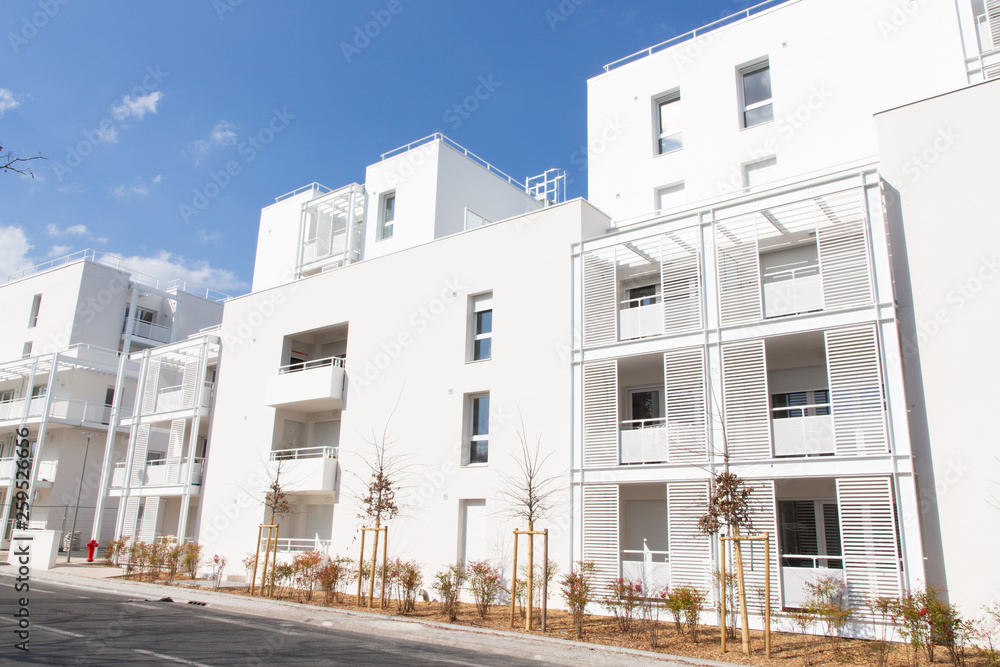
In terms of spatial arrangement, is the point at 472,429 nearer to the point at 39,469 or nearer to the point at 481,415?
the point at 481,415

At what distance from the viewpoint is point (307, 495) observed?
78.5ft

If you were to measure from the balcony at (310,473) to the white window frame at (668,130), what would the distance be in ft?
46.6

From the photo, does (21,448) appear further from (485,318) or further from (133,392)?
(133,392)

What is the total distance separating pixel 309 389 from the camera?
925 inches

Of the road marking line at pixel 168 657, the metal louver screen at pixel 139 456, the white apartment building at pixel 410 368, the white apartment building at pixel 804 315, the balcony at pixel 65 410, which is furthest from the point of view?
the balcony at pixel 65 410

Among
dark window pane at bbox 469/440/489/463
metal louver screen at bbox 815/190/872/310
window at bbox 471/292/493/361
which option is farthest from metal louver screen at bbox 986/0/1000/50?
dark window pane at bbox 469/440/489/463

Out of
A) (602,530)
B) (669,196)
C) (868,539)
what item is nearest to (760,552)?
(868,539)

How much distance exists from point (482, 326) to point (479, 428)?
3.01 m

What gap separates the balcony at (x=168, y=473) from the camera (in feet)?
90.4

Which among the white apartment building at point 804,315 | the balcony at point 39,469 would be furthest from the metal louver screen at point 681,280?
the balcony at point 39,469

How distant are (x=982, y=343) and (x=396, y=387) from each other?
1495cm

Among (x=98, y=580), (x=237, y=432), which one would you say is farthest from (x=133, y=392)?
(x=98, y=580)

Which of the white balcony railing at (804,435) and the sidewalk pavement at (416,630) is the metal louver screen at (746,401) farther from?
the sidewalk pavement at (416,630)

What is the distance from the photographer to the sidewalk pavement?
1141 cm
